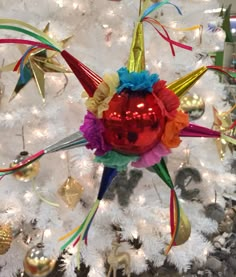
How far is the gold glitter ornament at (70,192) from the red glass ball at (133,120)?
17.1 inches

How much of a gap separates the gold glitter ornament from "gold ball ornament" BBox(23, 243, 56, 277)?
16cm

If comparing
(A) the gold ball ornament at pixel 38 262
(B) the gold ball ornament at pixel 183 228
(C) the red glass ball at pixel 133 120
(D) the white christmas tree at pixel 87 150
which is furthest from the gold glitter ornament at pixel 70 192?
(C) the red glass ball at pixel 133 120

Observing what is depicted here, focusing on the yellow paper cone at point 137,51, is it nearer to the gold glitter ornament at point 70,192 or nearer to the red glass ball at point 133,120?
the red glass ball at point 133,120

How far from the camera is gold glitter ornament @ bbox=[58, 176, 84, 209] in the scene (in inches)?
37.7

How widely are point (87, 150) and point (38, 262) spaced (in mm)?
347

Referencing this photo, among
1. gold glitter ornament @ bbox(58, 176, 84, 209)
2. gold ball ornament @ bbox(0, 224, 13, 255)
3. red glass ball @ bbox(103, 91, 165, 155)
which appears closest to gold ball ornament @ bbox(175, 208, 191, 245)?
red glass ball @ bbox(103, 91, 165, 155)

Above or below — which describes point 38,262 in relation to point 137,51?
below

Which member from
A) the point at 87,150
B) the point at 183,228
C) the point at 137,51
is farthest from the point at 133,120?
the point at 87,150

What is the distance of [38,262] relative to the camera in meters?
0.96

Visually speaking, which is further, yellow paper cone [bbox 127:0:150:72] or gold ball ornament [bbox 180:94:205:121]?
gold ball ornament [bbox 180:94:205:121]

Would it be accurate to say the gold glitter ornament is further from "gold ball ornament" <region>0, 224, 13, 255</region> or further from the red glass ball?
the red glass ball

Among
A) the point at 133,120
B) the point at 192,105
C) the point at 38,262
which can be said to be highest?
the point at 133,120

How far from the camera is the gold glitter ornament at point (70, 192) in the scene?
96 centimetres

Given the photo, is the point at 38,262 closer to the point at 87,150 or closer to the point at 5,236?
the point at 5,236
